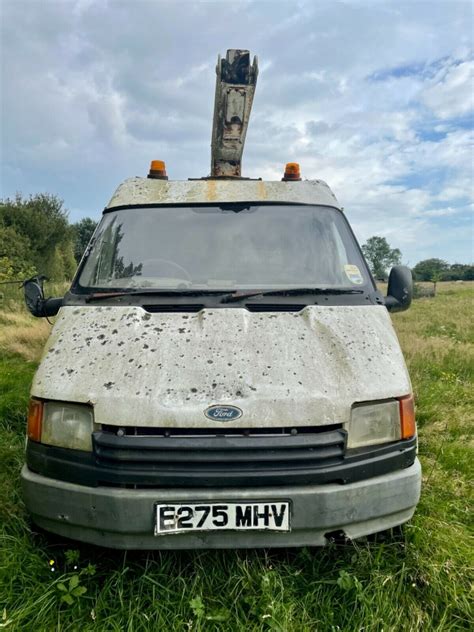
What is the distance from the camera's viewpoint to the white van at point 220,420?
6.47 ft

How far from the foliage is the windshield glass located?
1787cm

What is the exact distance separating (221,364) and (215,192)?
1689mm

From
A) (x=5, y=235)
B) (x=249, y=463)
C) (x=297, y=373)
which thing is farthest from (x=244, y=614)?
(x=5, y=235)

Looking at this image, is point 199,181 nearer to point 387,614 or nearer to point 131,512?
point 131,512

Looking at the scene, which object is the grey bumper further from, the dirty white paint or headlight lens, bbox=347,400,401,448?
the dirty white paint

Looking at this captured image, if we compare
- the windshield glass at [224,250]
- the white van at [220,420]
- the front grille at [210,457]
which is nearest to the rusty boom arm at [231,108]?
the windshield glass at [224,250]

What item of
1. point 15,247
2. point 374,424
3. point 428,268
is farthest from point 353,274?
point 428,268

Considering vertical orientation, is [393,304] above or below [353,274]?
below

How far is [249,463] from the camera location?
6.53ft

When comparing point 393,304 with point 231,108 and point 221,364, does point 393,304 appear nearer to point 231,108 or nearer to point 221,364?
point 221,364

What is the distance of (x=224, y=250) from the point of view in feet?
10.2

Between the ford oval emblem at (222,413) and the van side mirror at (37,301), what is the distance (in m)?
1.74

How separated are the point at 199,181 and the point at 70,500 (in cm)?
251

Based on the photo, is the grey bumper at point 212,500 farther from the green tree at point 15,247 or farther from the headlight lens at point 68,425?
the green tree at point 15,247
